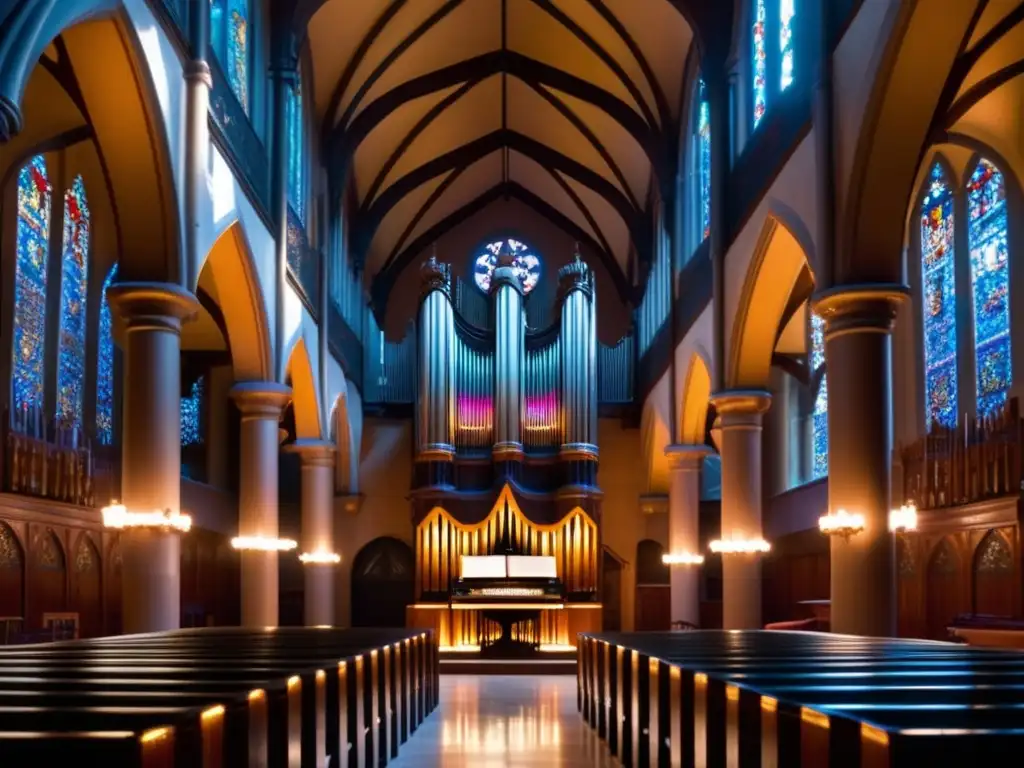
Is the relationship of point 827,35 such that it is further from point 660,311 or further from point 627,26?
point 660,311

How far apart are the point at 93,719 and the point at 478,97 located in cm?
2584

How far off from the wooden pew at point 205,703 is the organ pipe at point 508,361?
17.7 meters

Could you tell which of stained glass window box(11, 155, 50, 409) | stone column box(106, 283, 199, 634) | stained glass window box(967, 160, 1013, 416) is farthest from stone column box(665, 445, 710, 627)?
stone column box(106, 283, 199, 634)

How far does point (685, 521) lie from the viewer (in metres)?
23.6

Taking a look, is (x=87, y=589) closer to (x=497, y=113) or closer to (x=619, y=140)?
(x=619, y=140)

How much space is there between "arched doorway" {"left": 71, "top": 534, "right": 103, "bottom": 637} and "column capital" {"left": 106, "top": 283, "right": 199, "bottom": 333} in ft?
23.7

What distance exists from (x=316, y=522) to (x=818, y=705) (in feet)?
70.0

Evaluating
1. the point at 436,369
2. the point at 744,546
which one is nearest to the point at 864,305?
the point at 744,546

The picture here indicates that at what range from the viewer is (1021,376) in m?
15.4

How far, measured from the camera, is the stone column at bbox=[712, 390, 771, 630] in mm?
17859

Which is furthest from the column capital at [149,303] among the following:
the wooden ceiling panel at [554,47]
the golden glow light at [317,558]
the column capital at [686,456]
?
the wooden ceiling panel at [554,47]

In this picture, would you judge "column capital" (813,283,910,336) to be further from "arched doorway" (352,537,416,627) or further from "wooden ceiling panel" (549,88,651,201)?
"arched doorway" (352,537,416,627)

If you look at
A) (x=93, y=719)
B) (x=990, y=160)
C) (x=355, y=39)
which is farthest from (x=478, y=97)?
(x=93, y=719)

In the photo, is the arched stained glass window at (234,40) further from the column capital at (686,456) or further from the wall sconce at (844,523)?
the column capital at (686,456)
